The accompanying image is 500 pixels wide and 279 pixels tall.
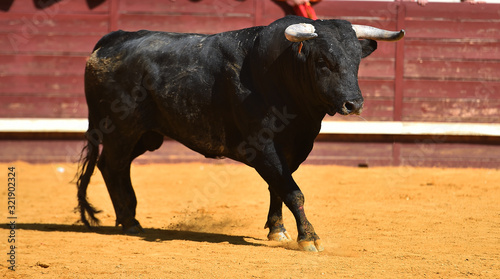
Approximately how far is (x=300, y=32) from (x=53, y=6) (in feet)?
20.3

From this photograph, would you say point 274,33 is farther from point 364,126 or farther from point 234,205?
point 364,126

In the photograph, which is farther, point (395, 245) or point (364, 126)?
point (364, 126)

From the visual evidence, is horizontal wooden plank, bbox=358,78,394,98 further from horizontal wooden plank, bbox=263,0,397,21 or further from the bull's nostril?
the bull's nostril

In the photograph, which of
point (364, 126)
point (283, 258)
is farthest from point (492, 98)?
point (283, 258)

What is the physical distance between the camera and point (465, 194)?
7.54m

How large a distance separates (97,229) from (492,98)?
5965mm

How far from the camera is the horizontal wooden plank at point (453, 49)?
989 cm

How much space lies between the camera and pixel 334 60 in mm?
4762

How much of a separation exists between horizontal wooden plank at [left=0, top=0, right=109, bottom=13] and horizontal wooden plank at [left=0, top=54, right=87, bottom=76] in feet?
2.02

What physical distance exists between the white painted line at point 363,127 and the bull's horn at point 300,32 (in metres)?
5.05

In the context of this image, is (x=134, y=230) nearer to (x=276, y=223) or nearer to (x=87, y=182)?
(x=87, y=182)

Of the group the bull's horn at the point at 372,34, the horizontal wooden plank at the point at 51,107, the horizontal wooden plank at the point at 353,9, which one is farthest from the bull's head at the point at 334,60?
the horizontal wooden plank at the point at 51,107

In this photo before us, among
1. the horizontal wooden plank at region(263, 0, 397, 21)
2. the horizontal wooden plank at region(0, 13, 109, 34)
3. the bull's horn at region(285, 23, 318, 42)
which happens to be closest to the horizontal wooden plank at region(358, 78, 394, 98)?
the horizontal wooden plank at region(263, 0, 397, 21)

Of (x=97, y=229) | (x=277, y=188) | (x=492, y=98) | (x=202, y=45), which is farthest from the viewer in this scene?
(x=492, y=98)
